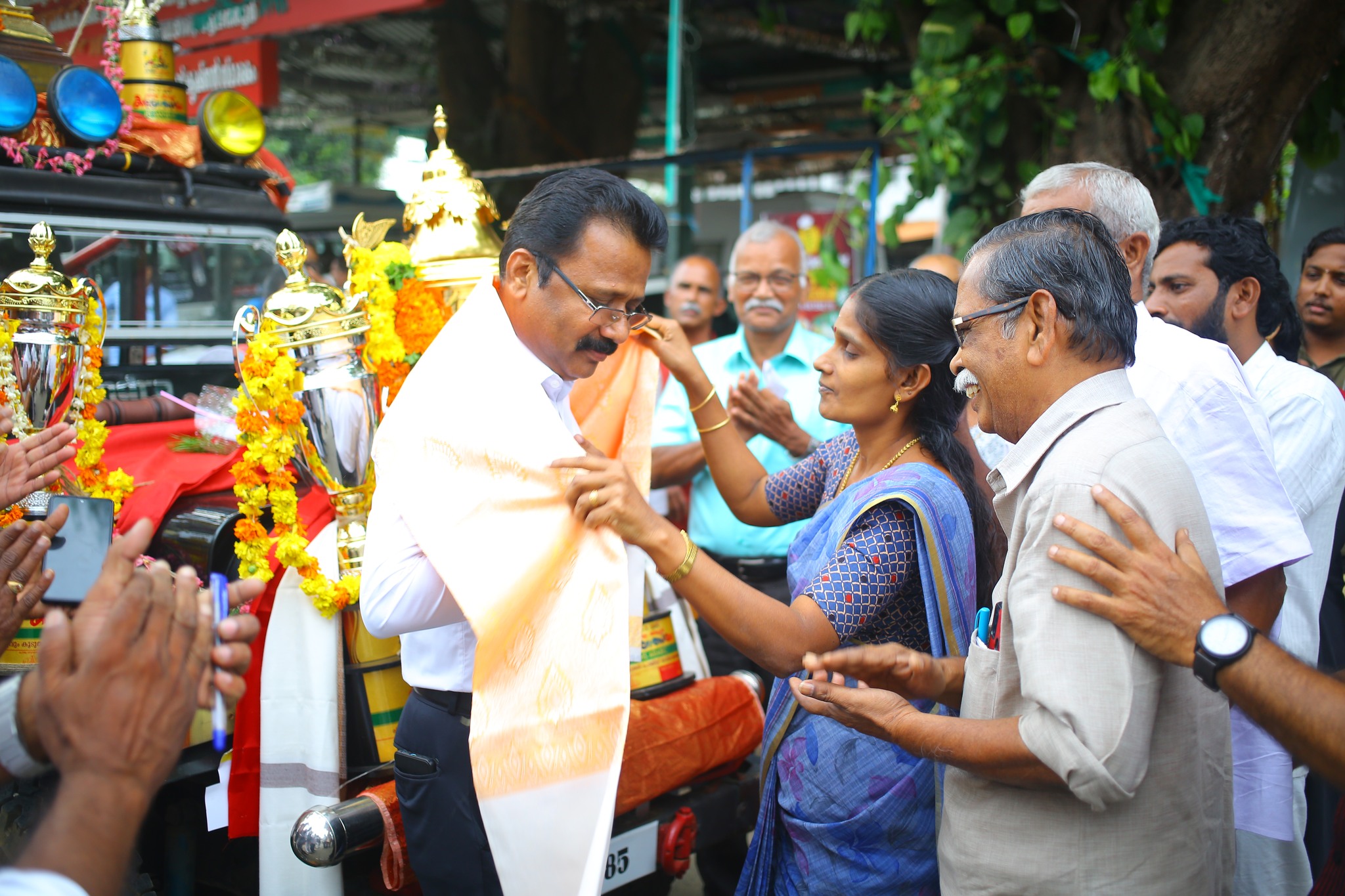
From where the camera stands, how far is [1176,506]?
4.96 ft

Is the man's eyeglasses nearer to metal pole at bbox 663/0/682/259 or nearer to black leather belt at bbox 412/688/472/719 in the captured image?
metal pole at bbox 663/0/682/259

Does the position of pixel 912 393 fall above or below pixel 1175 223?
below

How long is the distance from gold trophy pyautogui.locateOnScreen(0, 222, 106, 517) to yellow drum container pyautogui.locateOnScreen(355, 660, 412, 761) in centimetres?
98

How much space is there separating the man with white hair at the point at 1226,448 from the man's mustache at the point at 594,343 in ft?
3.58

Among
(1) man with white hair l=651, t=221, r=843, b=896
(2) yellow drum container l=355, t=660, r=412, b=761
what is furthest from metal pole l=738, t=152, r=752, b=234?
(2) yellow drum container l=355, t=660, r=412, b=761

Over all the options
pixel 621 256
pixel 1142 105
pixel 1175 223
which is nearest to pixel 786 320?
pixel 1175 223

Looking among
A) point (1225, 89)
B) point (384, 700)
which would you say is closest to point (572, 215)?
point (384, 700)

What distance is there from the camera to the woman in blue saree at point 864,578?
1851mm

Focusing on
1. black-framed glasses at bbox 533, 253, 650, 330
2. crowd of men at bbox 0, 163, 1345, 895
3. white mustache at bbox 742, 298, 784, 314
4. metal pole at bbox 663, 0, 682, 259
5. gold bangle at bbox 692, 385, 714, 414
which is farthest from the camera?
metal pole at bbox 663, 0, 682, 259

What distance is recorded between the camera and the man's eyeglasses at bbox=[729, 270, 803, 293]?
434 centimetres

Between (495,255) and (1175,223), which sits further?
(1175,223)

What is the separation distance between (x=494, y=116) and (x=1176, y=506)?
9.06 m

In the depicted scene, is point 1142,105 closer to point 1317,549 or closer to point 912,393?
point 1317,549

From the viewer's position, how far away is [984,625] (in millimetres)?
1812
